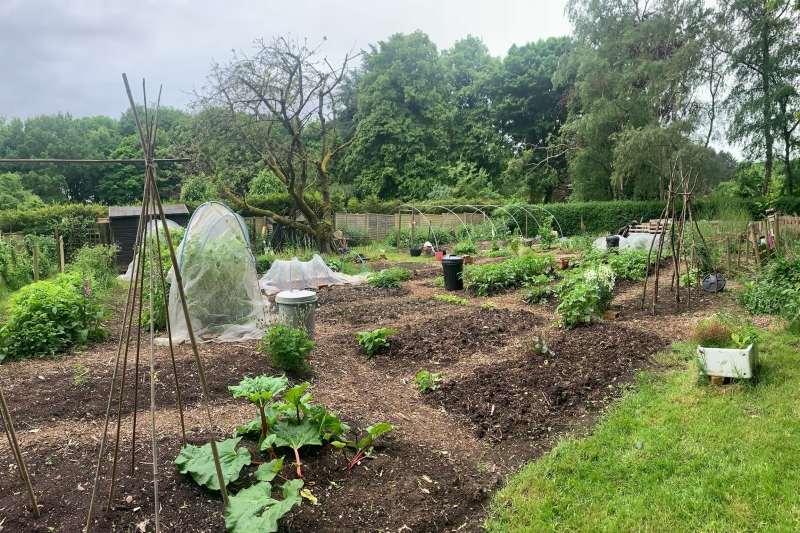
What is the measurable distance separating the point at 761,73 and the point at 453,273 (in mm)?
18406

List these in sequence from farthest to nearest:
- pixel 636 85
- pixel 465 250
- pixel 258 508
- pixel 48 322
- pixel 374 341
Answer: pixel 636 85 < pixel 465 250 < pixel 48 322 < pixel 374 341 < pixel 258 508

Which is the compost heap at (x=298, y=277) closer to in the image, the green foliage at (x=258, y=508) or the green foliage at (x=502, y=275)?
the green foliage at (x=502, y=275)

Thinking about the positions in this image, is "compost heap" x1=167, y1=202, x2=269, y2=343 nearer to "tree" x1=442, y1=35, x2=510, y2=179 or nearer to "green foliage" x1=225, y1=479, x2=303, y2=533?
"green foliage" x1=225, y1=479, x2=303, y2=533

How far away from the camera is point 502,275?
9.64 m

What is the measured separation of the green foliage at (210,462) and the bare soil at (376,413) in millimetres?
74

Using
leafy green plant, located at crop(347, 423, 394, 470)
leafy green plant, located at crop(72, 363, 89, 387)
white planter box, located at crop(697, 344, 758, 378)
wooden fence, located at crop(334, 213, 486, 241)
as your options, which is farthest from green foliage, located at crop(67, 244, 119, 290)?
white planter box, located at crop(697, 344, 758, 378)

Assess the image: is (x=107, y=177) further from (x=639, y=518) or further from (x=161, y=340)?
(x=639, y=518)

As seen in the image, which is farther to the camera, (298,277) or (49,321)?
(298,277)

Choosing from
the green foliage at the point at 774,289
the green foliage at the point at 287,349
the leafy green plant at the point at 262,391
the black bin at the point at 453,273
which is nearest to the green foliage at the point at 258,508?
the leafy green plant at the point at 262,391

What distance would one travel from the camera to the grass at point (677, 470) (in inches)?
105

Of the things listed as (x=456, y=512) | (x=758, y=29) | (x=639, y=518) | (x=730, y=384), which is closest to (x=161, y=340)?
(x=456, y=512)

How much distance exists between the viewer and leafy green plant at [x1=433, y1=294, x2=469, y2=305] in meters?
8.69

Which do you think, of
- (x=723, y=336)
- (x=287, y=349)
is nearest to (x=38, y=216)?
(x=287, y=349)

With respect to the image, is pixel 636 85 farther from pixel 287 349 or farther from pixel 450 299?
pixel 287 349
